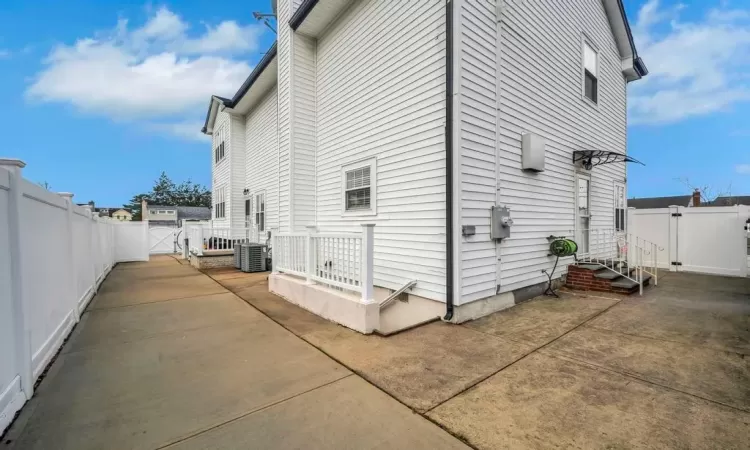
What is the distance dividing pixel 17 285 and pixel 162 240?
17812 mm

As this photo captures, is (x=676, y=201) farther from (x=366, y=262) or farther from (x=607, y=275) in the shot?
(x=366, y=262)

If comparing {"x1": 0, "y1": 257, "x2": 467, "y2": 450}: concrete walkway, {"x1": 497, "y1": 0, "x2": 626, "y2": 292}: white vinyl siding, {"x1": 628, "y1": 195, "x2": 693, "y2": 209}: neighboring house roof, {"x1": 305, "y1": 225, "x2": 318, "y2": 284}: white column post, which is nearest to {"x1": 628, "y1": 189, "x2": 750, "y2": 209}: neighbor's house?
{"x1": 628, "y1": 195, "x2": 693, "y2": 209}: neighboring house roof

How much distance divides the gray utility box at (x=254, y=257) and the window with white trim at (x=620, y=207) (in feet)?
32.8

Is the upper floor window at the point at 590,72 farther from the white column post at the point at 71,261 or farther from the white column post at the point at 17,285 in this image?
the white column post at the point at 71,261

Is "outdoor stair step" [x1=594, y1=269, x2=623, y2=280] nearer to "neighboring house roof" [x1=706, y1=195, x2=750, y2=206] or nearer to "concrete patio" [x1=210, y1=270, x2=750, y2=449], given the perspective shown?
"concrete patio" [x1=210, y1=270, x2=750, y2=449]

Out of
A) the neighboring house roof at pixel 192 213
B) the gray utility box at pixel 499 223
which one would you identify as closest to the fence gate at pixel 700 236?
the gray utility box at pixel 499 223

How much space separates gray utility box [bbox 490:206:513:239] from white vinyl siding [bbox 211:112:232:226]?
38.3ft

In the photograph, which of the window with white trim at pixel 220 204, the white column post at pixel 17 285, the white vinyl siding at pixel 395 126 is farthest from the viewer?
the window with white trim at pixel 220 204

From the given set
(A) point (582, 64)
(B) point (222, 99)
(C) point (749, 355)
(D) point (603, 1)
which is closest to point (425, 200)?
(C) point (749, 355)

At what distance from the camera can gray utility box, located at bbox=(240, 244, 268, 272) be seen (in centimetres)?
952

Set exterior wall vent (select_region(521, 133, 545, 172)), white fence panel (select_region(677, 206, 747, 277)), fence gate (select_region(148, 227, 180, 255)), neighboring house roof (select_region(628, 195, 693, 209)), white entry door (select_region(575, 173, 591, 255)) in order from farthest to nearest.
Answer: neighboring house roof (select_region(628, 195, 693, 209)) < fence gate (select_region(148, 227, 180, 255)) < white fence panel (select_region(677, 206, 747, 277)) < white entry door (select_region(575, 173, 591, 255)) < exterior wall vent (select_region(521, 133, 545, 172))

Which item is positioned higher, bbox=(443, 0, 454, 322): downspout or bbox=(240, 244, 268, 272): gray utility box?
bbox=(443, 0, 454, 322): downspout

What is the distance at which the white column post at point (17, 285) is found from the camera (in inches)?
92.0

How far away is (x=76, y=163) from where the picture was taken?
3394cm
